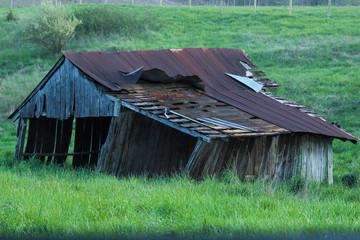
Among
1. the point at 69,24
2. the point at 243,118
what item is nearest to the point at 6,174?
the point at 243,118

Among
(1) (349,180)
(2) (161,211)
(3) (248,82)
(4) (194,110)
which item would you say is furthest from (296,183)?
(2) (161,211)

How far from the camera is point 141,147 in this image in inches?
506

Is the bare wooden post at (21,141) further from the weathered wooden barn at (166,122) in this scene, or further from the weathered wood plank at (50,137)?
the weathered wood plank at (50,137)

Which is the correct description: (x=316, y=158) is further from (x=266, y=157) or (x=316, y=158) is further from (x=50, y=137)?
(x=50, y=137)

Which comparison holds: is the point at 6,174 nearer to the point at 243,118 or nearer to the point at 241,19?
the point at 243,118

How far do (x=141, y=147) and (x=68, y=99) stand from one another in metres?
2.27

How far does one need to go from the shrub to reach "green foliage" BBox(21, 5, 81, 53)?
72.5 feet

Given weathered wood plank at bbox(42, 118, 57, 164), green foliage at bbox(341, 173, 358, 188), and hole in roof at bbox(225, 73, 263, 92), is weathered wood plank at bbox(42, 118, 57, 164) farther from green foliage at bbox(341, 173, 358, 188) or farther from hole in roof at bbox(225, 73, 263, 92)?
green foliage at bbox(341, 173, 358, 188)

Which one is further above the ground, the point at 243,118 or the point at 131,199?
the point at 243,118

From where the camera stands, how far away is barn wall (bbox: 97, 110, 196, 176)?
12.4m

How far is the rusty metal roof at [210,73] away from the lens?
13.1m

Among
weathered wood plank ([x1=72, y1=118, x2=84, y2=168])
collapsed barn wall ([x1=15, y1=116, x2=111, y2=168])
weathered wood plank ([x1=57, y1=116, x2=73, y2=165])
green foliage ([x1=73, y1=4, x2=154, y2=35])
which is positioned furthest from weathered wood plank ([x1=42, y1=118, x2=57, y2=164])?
green foliage ([x1=73, y1=4, x2=154, y2=35])

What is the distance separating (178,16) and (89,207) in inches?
1355

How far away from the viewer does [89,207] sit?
289 inches
